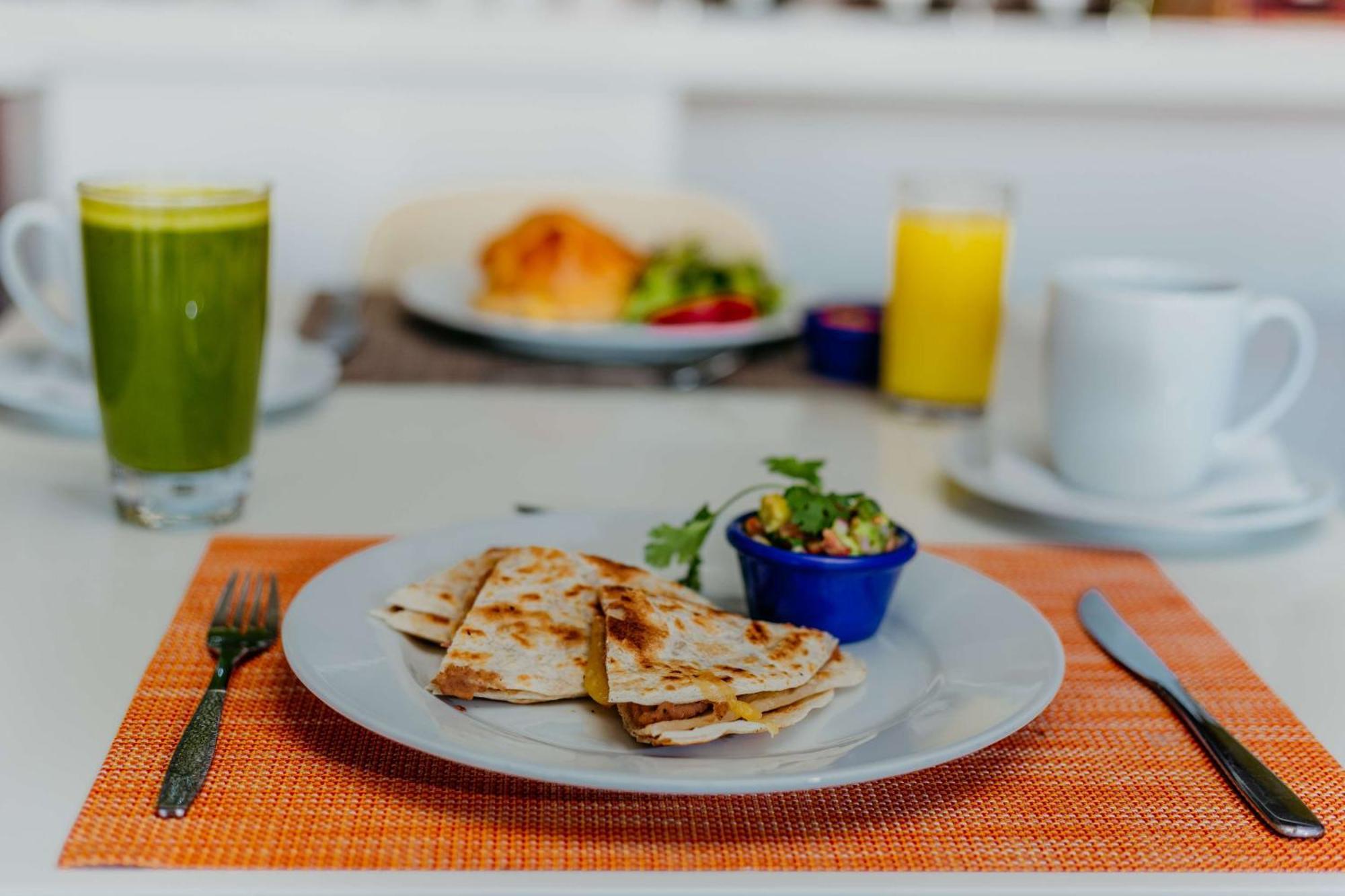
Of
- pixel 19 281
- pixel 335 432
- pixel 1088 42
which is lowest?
pixel 335 432

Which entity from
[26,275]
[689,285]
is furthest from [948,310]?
[26,275]

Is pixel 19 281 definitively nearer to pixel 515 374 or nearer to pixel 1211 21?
pixel 515 374

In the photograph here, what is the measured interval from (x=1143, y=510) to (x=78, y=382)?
95cm

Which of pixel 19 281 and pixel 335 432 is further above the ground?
pixel 19 281

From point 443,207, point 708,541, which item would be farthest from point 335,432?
point 443,207

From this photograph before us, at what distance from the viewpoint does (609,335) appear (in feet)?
5.15

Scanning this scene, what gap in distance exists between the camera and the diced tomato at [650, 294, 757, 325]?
1.65 metres

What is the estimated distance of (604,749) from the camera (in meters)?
0.65

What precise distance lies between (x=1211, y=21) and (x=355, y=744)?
3.23m

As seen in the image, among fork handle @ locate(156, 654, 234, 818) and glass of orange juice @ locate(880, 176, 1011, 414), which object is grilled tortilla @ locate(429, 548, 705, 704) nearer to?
fork handle @ locate(156, 654, 234, 818)

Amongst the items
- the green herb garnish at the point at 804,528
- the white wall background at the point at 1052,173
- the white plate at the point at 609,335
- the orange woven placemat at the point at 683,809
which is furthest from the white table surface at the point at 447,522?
the white wall background at the point at 1052,173

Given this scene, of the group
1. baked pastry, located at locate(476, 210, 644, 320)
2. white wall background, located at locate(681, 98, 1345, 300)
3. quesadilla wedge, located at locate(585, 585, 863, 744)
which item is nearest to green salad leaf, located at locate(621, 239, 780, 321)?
baked pastry, located at locate(476, 210, 644, 320)

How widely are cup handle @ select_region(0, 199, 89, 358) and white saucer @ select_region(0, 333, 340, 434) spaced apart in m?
0.04

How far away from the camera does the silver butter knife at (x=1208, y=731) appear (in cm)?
63
